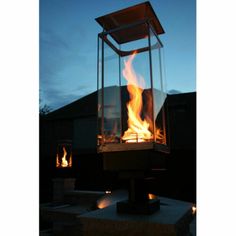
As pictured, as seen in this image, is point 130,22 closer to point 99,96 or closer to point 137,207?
point 99,96

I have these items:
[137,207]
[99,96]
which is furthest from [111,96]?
[137,207]

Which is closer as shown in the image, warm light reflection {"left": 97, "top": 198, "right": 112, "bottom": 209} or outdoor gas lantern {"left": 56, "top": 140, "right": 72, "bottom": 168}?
warm light reflection {"left": 97, "top": 198, "right": 112, "bottom": 209}

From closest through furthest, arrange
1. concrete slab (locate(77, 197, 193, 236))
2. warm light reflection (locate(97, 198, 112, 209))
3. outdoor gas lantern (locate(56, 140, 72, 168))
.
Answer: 1. concrete slab (locate(77, 197, 193, 236))
2. warm light reflection (locate(97, 198, 112, 209))
3. outdoor gas lantern (locate(56, 140, 72, 168))

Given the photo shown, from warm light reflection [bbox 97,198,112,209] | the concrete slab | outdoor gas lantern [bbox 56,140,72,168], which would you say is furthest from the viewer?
outdoor gas lantern [bbox 56,140,72,168]

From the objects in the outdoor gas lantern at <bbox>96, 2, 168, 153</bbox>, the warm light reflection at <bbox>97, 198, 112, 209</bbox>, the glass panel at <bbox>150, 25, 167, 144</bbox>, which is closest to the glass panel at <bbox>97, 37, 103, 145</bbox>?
the outdoor gas lantern at <bbox>96, 2, 168, 153</bbox>

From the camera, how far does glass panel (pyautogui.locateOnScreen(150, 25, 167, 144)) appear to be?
2.81 ft

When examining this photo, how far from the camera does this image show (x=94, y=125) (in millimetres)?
1347

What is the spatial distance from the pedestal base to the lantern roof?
58cm

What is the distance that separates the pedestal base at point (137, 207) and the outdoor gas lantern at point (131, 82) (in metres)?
0.21

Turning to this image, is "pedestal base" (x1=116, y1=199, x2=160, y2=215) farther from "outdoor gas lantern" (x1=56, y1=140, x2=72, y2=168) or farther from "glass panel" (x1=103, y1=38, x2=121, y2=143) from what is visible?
"outdoor gas lantern" (x1=56, y1=140, x2=72, y2=168)

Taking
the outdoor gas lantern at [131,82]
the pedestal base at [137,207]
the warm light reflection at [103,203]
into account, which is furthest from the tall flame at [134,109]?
the warm light reflection at [103,203]

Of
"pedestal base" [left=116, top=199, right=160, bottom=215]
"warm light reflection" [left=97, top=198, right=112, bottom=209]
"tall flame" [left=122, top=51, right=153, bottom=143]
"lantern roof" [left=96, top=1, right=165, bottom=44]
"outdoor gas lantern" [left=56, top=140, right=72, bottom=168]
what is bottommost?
"warm light reflection" [left=97, top=198, right=112, bottom=209]
